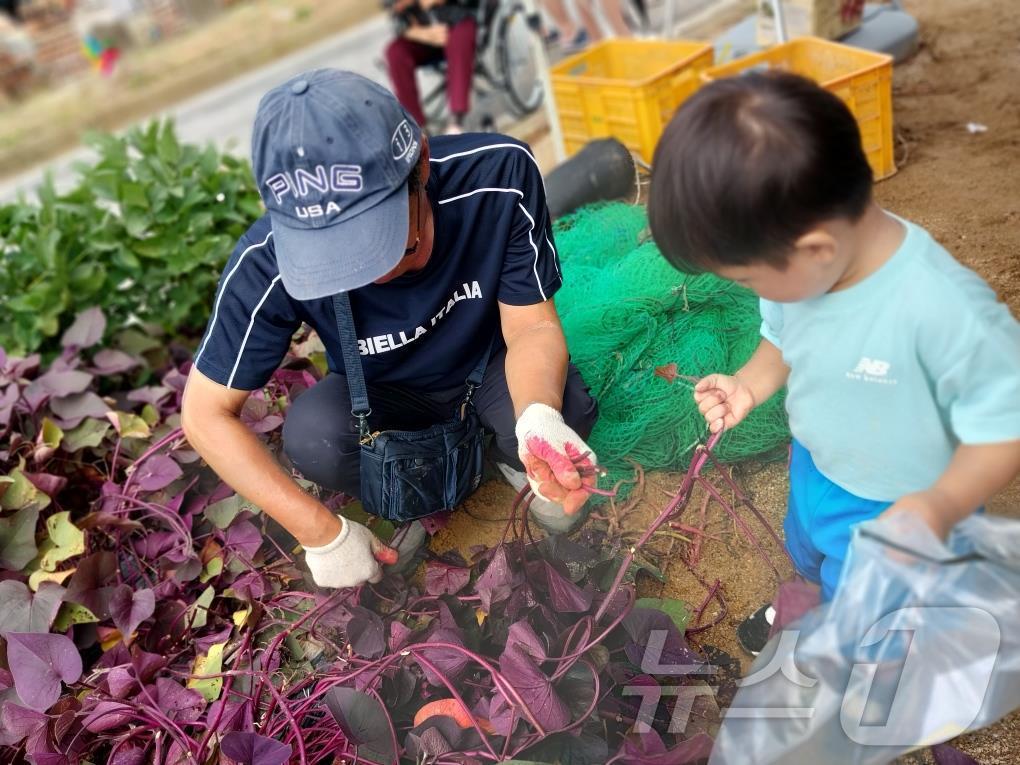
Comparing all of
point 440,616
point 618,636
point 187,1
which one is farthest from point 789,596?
point 187,1

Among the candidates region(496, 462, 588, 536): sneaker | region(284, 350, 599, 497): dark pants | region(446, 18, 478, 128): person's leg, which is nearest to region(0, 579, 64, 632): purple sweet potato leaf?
region(284, 350, 599, 497): dark pants

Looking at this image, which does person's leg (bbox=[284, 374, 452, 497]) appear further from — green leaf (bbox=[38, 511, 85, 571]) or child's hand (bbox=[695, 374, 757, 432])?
child's hand (bbox=[695, 374, 757, 432])

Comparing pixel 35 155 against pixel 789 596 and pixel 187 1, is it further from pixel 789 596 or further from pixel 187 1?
pixel 789 596

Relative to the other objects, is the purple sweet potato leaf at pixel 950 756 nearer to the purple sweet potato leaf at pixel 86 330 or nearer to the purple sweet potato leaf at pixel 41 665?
the purple sweet potato leaf at pixel 41 665

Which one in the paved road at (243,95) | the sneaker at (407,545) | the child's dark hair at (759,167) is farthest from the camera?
the paved road at (243,95)

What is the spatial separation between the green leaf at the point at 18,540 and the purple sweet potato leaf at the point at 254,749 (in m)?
0.93

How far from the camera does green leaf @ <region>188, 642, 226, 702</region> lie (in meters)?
1.77

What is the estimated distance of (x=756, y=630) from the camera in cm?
163

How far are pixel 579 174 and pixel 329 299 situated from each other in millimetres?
1361

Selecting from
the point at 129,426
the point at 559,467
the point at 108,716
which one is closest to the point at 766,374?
the point at 559,467

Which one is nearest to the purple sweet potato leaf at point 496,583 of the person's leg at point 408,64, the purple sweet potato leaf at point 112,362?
the purple sweet potato leaf at point 112,362

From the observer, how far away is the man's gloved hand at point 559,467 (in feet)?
4.69

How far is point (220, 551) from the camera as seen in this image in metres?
2.10

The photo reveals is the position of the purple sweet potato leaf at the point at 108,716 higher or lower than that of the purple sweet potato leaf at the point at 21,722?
lower
